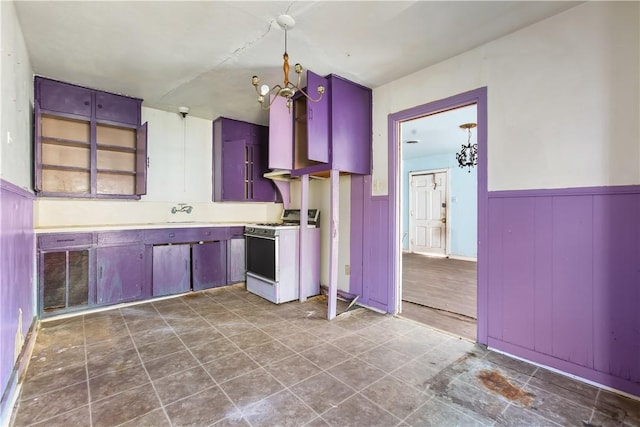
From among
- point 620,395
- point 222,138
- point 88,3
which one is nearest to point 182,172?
point 222,138

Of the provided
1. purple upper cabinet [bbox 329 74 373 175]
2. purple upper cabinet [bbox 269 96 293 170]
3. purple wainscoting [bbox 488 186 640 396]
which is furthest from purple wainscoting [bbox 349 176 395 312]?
purple wainscoting [bbox 488 186 640 396]

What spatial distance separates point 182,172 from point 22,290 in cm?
243

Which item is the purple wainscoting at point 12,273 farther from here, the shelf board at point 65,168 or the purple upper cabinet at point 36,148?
the shelf board at point 65,168

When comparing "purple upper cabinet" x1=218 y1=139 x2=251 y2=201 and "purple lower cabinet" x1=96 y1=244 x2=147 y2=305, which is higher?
"purple upper cabinet" x1=218 y1=139 x2=251 y2=201

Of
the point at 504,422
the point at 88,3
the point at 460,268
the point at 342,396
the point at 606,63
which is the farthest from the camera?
the point at 460,268

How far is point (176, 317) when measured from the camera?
3.04 metres

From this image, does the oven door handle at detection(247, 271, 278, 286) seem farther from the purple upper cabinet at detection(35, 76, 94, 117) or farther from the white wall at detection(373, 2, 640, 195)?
the purple upper cabinet at detection(35, 76, 94, 117)

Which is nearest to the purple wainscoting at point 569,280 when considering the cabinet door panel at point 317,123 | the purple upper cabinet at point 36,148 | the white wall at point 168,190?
the cabinet door panel at point 317,123

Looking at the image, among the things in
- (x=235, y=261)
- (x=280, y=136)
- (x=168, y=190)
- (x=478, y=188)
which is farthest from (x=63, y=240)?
(x=478, y=188)

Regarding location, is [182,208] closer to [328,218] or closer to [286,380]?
[328,218]

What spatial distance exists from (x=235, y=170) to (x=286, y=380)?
10.8 ft

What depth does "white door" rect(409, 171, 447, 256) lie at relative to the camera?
7.19 meters

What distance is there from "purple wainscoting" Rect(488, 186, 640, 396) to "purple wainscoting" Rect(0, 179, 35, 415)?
3173 millimetres

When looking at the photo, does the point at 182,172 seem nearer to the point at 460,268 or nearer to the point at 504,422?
the point at 504,422
